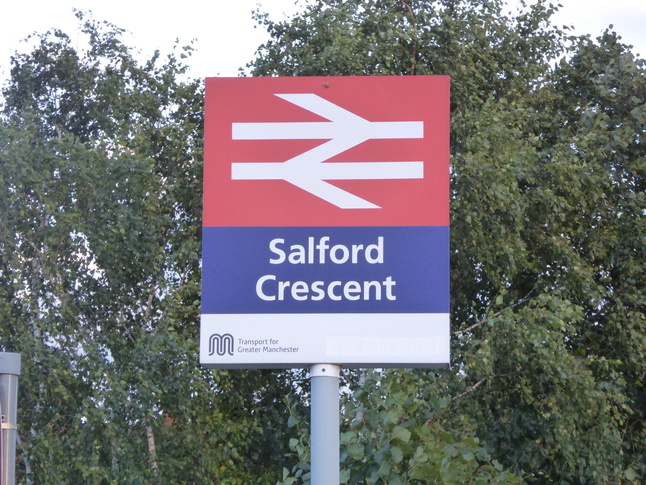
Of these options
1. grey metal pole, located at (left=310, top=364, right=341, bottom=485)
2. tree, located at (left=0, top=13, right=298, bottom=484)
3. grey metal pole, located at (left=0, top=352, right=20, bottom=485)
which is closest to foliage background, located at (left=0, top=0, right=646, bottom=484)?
tree, located at (left=0, top=13, right=298, bottom=484)

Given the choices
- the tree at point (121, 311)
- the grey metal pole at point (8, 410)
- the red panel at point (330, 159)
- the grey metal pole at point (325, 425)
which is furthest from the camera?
the tree at point (121, 311)

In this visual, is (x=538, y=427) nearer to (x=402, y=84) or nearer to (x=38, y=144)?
(x=38, y=144)

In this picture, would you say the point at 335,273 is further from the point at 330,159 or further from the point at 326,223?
the point at 330,159

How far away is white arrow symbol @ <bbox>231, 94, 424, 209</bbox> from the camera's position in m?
2.82

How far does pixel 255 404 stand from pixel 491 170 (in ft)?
14.3

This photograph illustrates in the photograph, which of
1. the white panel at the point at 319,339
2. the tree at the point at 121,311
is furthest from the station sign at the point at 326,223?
the tree at the point at 121,311

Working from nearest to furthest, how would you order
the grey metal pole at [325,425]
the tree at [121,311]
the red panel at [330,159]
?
the grey metal pole at [325,425] → the red panel at [330,159] → the tree at [121,311]

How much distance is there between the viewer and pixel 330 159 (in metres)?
2.85

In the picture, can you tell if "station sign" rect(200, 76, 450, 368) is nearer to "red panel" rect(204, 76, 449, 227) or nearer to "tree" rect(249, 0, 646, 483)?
"red panel" rect(204, 76, 449, 227)

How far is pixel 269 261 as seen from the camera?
9.17ft

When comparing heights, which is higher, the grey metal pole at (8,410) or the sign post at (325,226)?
the sign post at (325,226)

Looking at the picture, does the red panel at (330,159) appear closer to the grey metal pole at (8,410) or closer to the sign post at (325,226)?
the sign post at (325,226)

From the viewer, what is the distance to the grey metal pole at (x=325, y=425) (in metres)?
2.69

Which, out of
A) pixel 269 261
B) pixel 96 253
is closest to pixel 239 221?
pixel 269 261
